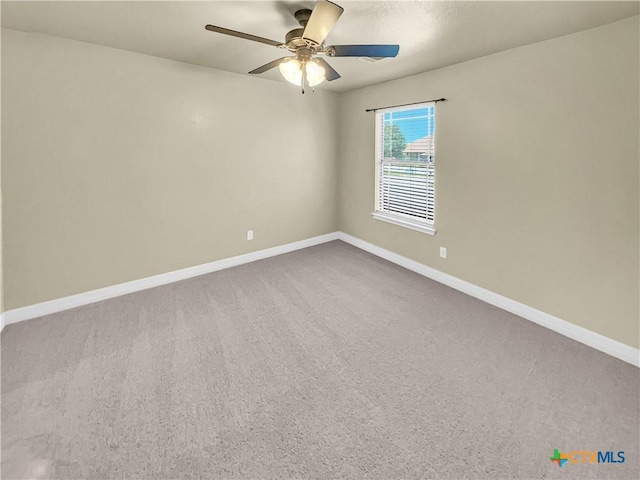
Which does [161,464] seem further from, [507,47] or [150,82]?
[507,47]

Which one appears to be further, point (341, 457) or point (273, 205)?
point (273, 205)

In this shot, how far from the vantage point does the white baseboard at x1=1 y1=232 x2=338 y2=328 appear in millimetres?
3000

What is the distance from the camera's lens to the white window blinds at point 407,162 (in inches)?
155

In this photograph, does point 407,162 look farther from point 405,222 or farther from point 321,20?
point 321,20

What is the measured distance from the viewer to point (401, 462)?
163cm

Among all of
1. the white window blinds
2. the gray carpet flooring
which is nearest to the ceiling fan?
the white window blinds

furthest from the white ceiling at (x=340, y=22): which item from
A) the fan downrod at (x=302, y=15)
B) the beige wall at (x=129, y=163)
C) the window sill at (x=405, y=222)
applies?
the window sill at (x=405, y=222)

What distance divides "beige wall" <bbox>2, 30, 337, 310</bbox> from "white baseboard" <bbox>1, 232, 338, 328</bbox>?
0.07m

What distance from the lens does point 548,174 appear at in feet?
9.16

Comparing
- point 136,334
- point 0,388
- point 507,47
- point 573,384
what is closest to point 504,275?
point 573,384

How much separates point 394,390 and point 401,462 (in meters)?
0.52

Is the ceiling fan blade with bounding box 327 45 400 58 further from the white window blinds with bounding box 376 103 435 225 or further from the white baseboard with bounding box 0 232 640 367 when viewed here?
the white baseboard with bounding box 0 232 640 367

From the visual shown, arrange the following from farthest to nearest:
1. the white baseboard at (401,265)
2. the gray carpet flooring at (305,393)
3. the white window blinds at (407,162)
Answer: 1. the white window blinds at (407,162)
2. the white baseboard at (401,265)
3. the gray carpet flooring at (305,393)

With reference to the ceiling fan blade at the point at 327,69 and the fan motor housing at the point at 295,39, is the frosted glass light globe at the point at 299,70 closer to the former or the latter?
the ceiling fan blade at the point at 327,69
